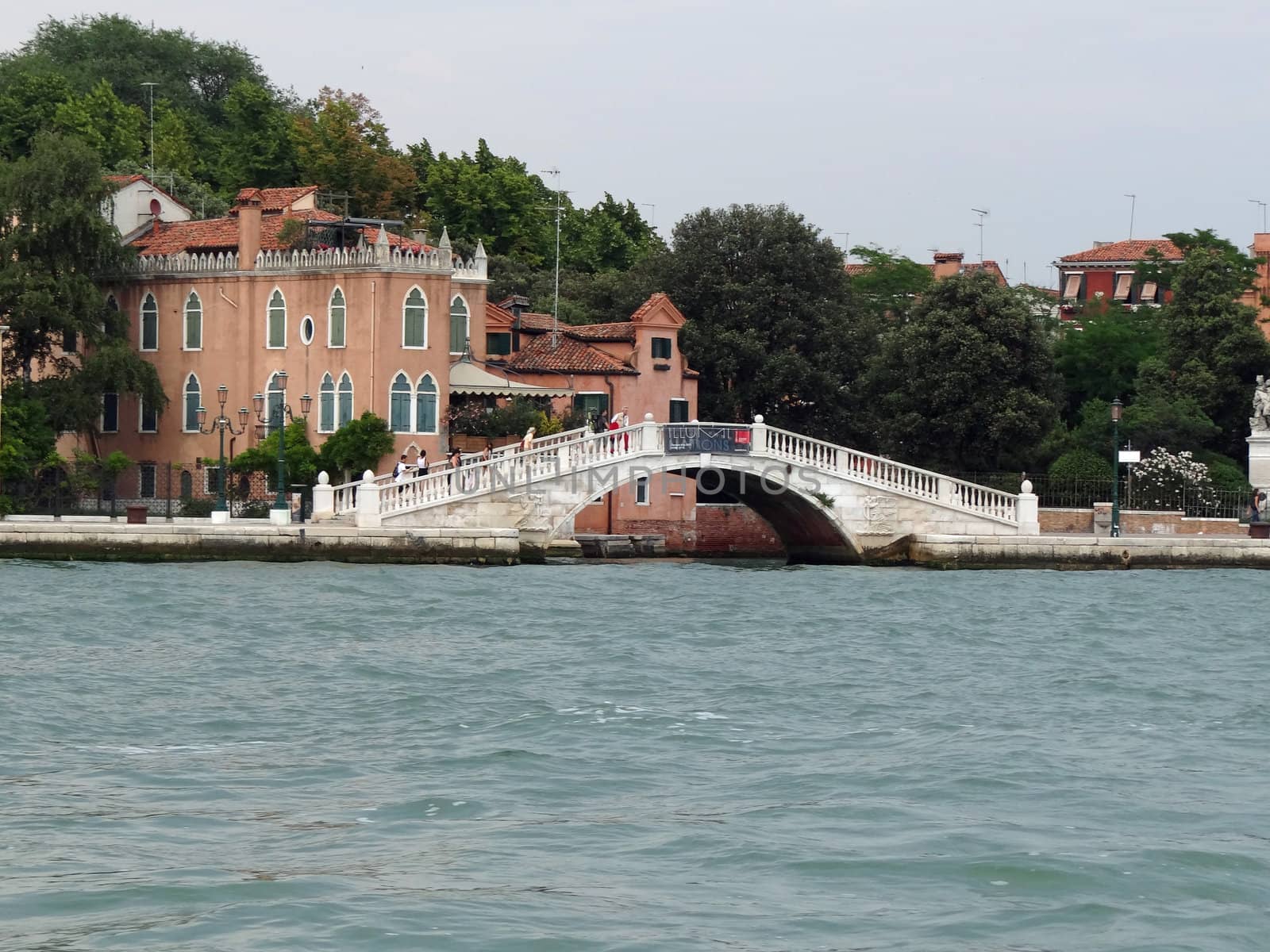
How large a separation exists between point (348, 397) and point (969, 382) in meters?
13.2

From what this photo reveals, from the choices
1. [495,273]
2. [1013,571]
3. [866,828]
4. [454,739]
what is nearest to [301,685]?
[454,739]

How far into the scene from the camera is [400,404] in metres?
42.3

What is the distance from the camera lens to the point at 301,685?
69.6ft

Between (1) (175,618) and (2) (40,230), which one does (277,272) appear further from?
(1) (175,618)

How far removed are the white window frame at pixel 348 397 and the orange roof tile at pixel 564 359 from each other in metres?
4.29

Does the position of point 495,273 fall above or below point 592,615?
above

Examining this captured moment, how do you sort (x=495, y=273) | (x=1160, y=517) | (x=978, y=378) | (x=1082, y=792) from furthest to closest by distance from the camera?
1. (x=495, y=273)
2. (x=978, y=378)
3. (x=1160, y=517)
4. (x=1082, y=792)

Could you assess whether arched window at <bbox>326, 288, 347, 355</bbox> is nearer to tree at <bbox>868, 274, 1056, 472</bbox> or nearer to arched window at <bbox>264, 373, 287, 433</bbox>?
arched window at <bbox>264, 373, 287, 433</bbox>

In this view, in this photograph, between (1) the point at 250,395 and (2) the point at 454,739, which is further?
(1) the point at 250,395

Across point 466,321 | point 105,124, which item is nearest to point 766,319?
point 466,321

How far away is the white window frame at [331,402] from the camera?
4244 cm

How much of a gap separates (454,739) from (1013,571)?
71.4 ft

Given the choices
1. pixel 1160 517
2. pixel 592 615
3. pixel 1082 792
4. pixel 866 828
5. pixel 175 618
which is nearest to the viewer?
pixel 866 828

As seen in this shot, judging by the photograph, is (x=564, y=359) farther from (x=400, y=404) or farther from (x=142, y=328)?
(x=142, y=328)
